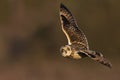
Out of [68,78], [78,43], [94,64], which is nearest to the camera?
[78,43]

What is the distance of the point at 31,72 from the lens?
2591 cm

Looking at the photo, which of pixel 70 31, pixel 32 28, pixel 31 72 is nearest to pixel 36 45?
pixel 32 28

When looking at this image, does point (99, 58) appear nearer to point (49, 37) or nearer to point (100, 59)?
point (100, 59)

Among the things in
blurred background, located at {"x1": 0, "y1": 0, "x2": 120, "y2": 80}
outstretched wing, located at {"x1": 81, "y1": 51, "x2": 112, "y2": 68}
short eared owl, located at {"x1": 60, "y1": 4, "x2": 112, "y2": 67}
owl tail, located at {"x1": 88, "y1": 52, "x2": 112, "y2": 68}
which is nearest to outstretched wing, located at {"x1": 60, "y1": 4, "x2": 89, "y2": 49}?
short eared owl, located at {"x1": 60, "y1": 4, "x2": 112, "y2": 67}

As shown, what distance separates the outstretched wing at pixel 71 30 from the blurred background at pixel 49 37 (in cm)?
731

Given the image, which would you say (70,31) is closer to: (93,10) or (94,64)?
(94,64)

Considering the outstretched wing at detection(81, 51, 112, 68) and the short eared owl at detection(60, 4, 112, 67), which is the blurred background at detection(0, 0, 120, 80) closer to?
the short eared owl at detection(60, 4, 112, 67)

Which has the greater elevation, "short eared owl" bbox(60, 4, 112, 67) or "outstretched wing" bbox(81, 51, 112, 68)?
"short eared owl" bbox(60, 4, 112, 67)

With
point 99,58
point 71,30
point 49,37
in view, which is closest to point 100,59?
point 99,58

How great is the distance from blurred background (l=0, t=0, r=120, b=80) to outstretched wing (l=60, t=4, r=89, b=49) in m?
7.31

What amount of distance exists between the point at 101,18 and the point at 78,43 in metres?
11.4

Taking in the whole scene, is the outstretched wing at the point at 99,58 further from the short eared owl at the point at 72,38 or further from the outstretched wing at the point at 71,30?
the outstretched wing at the point at 71,30

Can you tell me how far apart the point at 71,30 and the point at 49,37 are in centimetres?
1068

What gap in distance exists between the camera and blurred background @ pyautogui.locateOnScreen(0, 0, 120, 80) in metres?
26.6
